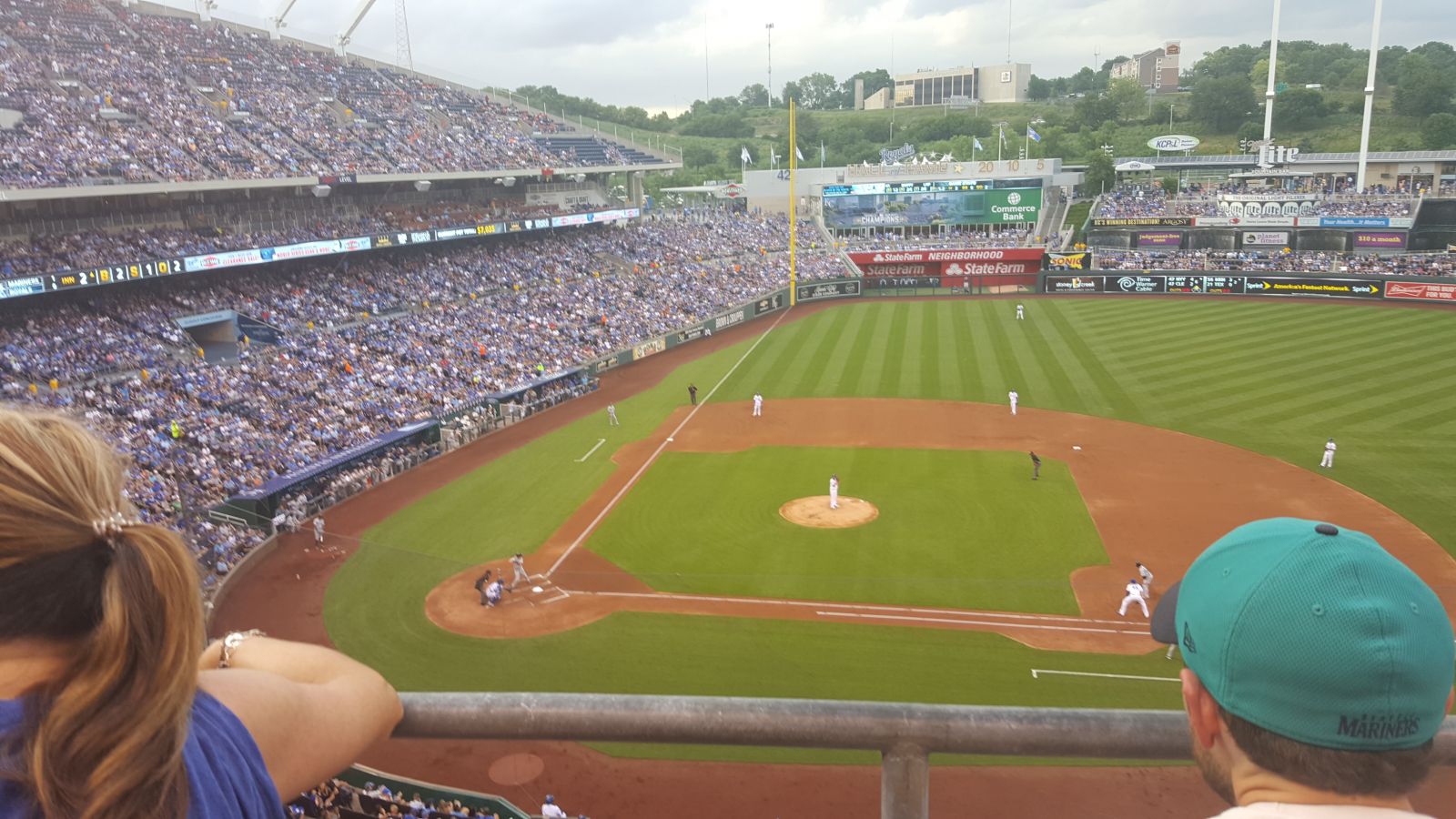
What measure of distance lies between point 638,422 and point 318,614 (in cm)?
1711

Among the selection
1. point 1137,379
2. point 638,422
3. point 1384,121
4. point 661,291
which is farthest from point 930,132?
point 638,422

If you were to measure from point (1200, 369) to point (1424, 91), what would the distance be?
252 ft

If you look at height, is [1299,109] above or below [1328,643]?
above

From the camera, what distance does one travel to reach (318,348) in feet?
121

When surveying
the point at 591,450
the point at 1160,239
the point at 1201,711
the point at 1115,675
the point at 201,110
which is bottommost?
the point at 1115,675

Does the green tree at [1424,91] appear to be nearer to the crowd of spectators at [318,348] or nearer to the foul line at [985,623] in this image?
the crowd of spectators at [318,348]

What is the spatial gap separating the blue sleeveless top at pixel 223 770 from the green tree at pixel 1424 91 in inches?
4699

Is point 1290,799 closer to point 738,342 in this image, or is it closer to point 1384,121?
point 738,342

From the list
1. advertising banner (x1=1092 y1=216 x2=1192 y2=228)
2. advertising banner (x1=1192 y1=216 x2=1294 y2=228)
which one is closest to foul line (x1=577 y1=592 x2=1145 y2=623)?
advertising banner (x1=1092 y1=216 x2=1192 y2=228)

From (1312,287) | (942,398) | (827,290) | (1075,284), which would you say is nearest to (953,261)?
(1075,284)

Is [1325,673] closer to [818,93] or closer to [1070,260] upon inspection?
[1070,260]

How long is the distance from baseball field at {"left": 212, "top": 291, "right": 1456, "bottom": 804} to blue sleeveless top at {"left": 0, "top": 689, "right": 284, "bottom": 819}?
1474cm

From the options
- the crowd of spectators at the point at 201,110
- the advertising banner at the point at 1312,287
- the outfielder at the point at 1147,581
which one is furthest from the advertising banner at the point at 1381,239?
the outfielder at the point at 1147,581

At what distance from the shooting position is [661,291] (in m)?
58.0
